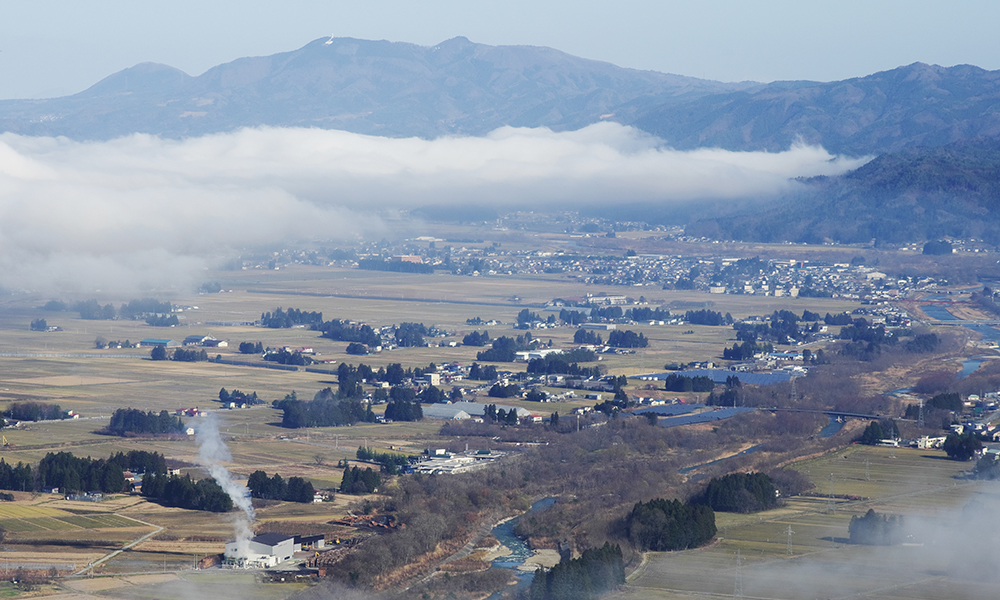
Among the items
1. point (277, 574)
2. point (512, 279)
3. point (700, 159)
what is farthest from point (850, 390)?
point (700, 159)

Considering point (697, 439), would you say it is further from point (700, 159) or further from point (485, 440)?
point (700, 159)

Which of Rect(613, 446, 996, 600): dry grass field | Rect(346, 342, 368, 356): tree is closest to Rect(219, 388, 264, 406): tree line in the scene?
Rect(346, 342, 368, 356): tree

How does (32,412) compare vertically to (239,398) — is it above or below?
above

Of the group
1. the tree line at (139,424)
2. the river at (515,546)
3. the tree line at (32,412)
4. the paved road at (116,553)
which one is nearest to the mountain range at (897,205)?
the tree line at (139,424)

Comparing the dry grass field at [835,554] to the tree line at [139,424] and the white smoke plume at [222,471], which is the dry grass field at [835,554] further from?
the tree line at [139,424]

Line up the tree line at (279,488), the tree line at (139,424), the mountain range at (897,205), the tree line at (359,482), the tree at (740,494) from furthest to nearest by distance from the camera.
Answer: the mountain range at (897,205) < the tree line at (139,424) < the tree line at (359,482) < the tree line at (279,488) < the tree at (740,494)

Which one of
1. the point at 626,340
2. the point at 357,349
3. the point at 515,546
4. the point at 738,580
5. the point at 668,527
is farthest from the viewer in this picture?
the point at 626,340

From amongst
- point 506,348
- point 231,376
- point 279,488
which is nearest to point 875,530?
point 279,488

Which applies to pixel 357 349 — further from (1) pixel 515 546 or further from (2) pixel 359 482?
(1) pixel 515 546
